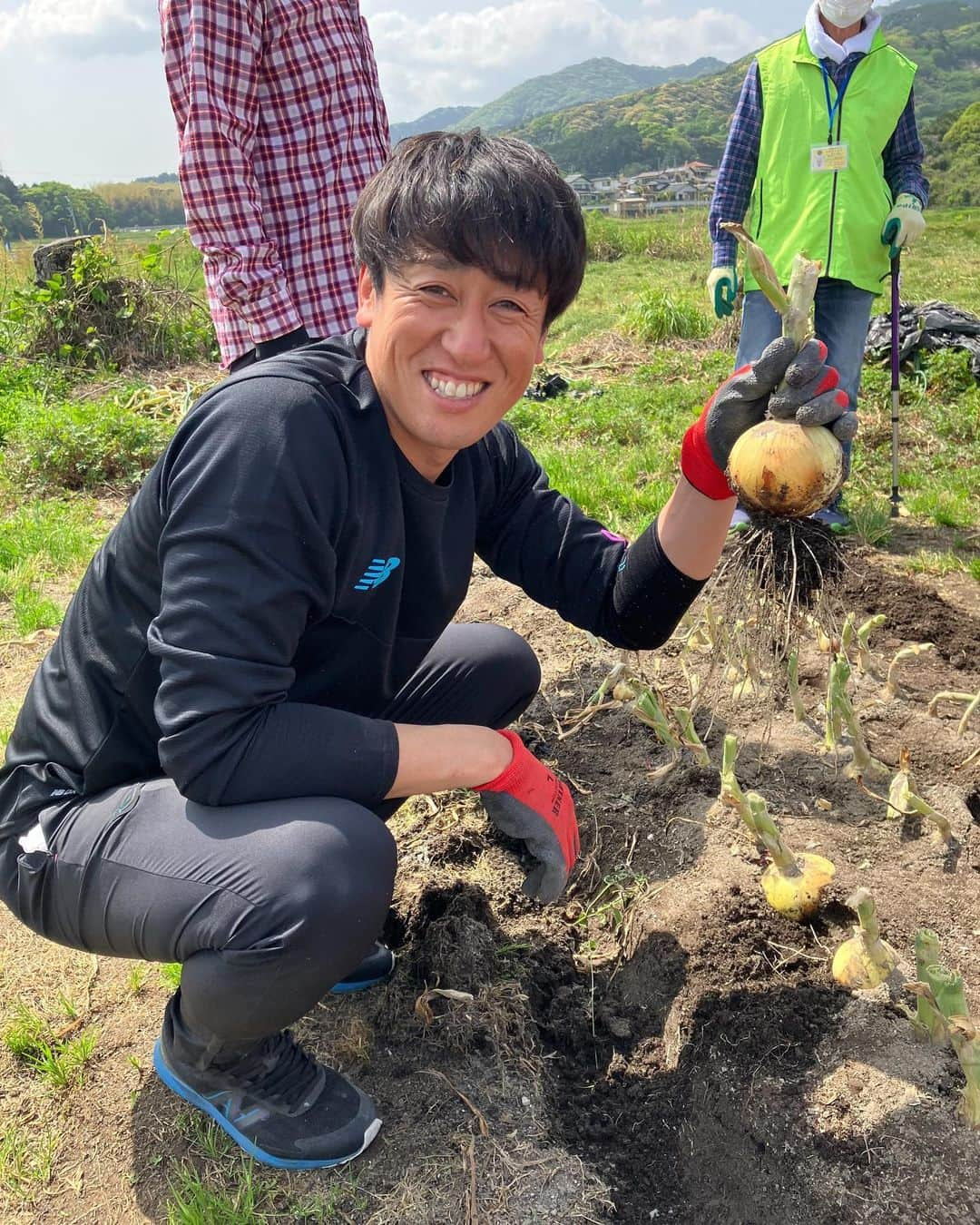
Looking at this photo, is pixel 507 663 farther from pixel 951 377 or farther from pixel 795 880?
pixel 951 377

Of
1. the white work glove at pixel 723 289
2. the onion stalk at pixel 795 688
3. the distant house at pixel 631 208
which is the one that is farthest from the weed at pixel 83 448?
the distant house at pixel 631 208

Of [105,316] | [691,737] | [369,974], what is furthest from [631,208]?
[369,974]

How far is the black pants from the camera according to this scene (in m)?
1.22

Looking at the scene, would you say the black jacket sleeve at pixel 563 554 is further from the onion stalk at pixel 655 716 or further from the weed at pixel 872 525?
the weed at pixel 872 525

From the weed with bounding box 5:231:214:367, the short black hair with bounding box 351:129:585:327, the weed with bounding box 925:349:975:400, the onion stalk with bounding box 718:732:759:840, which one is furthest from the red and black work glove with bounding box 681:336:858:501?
the weed with bounding box 5:231:214:367


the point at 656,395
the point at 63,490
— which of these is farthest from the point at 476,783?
the point at 656,395

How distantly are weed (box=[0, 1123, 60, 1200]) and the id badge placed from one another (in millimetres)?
3600

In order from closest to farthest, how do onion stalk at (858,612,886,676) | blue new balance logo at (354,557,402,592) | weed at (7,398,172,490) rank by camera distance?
1. blue new balance logo at (354,557,402,592)
2. onion stalk at (858,612,886,676)
3. weed at (7,398,172,490)

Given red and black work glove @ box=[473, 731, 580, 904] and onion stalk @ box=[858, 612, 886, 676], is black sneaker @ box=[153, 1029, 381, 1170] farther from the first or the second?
onion stalk @ box=[858, 612, 886, 676]

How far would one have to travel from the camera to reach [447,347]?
1.28m

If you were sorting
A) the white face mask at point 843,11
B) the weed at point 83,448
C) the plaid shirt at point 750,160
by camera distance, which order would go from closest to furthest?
the white face mask at point 843,11, the plaid shirt at point 750,160, the weed at point 83,448

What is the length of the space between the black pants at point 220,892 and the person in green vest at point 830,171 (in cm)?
227

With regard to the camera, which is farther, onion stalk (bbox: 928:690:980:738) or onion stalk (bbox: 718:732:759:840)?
onion stalk (bbox: 928:690:980:738)

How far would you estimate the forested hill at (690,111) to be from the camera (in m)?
98.4
